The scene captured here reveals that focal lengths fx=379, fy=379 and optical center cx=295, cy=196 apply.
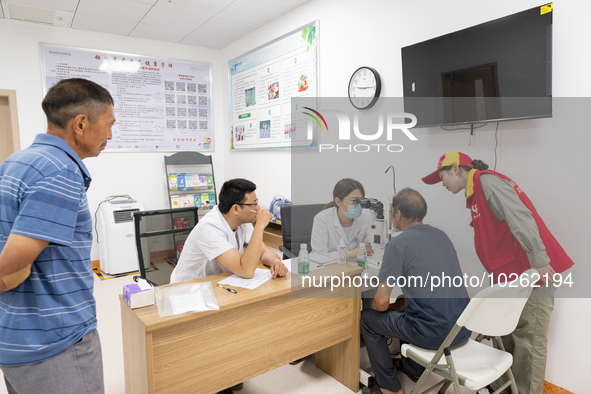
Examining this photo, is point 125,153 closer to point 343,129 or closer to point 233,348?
point 343,129

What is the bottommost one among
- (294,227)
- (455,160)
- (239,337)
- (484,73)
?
(239,337)

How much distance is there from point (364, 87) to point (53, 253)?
8.35ft

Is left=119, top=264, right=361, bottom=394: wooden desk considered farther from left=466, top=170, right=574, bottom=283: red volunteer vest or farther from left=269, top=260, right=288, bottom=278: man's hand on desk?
left=466, top=170, right=574, bottom=283: red volunteer vest

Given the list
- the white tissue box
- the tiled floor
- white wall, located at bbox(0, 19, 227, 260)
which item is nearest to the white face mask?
the tiled floor

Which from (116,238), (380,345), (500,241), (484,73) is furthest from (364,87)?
(116,238)

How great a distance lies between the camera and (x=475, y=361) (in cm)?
179

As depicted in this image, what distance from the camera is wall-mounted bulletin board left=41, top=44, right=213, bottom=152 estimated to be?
4348mm

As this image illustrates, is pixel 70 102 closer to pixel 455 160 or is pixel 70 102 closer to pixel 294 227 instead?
pixel 455 160

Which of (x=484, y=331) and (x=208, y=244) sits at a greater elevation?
(x=208, y=244)

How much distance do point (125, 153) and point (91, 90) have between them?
3821 mm

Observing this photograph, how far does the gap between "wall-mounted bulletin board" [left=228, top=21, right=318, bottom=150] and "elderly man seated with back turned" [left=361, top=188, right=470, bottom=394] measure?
1.84 metres

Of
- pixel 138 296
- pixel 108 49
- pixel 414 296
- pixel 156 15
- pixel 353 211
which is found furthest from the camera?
pixel 108 49

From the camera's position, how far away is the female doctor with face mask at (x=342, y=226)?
240 cm

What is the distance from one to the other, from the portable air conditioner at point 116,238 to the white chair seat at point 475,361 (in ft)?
11.0
